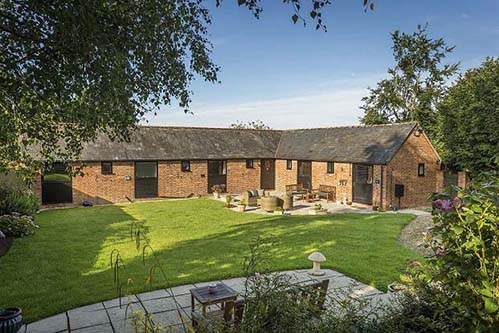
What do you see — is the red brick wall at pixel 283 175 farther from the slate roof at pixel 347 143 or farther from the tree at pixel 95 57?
the tree at pixel 95 57

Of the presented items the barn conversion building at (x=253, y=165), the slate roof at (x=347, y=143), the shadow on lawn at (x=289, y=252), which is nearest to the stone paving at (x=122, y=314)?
the shadow on lawn at (x=289, y=252)

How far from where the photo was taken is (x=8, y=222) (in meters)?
11.9

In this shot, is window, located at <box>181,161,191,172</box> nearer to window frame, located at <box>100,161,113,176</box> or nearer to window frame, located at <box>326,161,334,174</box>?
window frame, located at <box>100,161,113,176</box>

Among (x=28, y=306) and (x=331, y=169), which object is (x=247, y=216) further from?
(x=28, y=306)

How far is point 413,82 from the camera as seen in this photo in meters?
37.3

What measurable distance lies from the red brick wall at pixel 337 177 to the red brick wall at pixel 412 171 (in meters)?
2.48

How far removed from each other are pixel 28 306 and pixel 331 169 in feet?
60.2

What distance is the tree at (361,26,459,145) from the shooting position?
35781mm

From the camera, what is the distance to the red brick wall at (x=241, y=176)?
24.7 meters

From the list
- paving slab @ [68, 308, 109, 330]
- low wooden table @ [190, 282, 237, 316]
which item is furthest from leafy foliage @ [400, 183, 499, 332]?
paving slab @ [68, 308, 109, 330]

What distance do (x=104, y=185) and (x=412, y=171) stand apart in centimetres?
1827

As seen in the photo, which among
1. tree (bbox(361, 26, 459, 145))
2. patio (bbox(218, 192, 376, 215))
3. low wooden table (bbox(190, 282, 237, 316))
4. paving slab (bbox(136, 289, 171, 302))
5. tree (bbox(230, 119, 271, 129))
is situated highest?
tree (bbox(361, 26, 459, 145))

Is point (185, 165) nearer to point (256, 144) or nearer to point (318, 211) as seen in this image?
point (256, 144)

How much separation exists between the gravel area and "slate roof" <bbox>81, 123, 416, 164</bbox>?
4.09m
